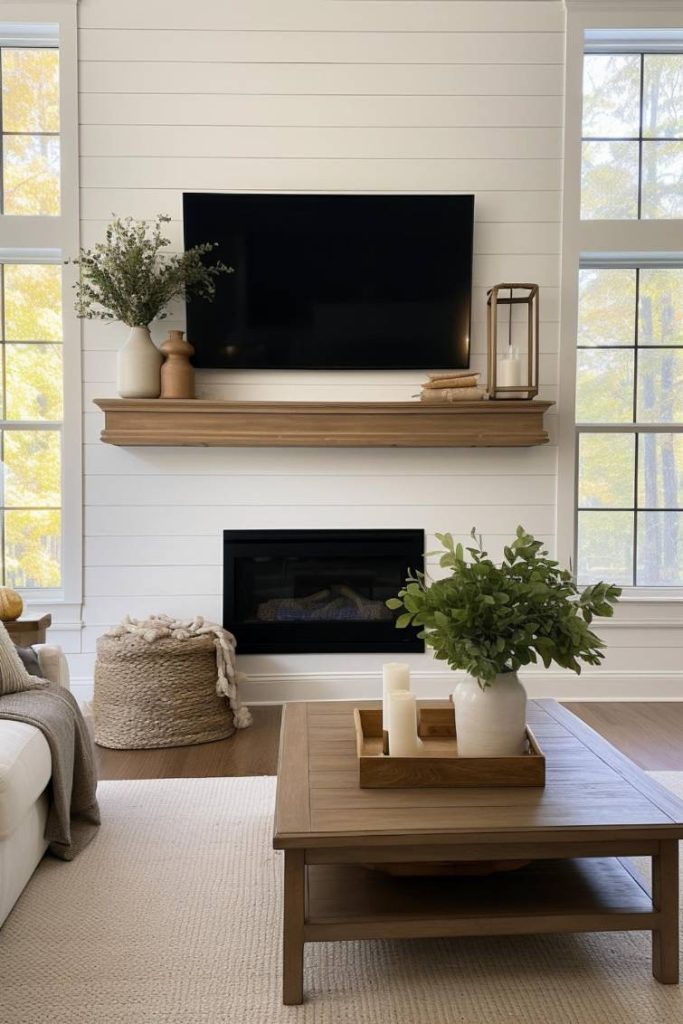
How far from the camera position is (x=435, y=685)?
412cm

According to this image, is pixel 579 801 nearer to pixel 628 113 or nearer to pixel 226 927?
pixel 226 927

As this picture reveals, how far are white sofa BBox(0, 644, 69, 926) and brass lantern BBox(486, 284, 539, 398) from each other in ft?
8.18

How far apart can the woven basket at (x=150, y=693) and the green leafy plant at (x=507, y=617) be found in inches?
69.6

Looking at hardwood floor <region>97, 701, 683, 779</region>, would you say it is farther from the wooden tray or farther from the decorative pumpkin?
the wooden tray

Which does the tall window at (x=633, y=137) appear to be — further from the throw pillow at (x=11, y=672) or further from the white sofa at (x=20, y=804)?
the white sofa at (x=20, y=804)

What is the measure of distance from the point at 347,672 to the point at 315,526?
707 millimetres

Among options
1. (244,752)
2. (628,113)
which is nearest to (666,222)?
(628,113)

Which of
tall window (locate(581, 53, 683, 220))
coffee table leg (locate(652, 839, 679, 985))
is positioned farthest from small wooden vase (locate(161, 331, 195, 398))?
coffee table leg (locate(652, 839, 679, 985))

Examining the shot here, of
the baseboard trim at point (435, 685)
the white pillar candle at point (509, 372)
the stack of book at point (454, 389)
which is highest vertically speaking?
the white pillar candle at point (509, 372)

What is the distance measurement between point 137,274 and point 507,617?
255 cm

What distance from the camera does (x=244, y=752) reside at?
3.43 meters

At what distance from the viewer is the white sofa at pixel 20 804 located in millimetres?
1971

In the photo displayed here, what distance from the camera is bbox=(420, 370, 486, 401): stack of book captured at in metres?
3.88

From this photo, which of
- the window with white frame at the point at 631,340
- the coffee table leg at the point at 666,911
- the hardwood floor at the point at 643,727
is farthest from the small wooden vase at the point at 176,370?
the coffee table leg at the point at 666,911
